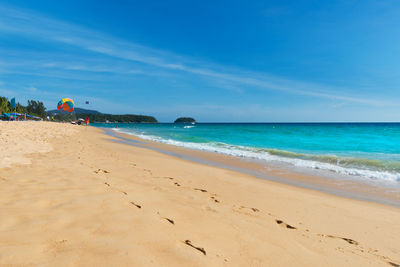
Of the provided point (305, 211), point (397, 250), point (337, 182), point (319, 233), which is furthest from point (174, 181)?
point (337, 182)

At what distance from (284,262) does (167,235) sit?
1306mm

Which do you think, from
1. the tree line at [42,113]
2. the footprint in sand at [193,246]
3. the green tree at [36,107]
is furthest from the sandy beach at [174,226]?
the green tree at [36,107]

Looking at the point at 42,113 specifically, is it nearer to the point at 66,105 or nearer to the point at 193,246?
the point at 66,105

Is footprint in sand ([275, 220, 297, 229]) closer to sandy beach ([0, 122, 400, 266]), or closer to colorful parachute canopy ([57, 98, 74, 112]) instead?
sandy beach ([0, 122, 400, 266])

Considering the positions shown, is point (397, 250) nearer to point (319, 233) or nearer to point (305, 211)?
point (319, 233)

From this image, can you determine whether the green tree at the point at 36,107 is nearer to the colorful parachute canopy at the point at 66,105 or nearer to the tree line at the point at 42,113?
the tree line at the point at 42,113

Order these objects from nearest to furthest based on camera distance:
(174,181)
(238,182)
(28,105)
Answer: (174,181)
(238,182)
(28,105)

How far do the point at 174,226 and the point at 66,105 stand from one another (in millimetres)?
52316

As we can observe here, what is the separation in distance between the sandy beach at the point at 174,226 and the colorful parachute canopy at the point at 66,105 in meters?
47.2

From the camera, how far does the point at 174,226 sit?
2703 mm

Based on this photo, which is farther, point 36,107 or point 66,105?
point 36,107

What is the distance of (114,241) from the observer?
2211 mm

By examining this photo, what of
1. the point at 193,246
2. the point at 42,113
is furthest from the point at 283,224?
the point at 42,113

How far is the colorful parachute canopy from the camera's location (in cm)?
4500
